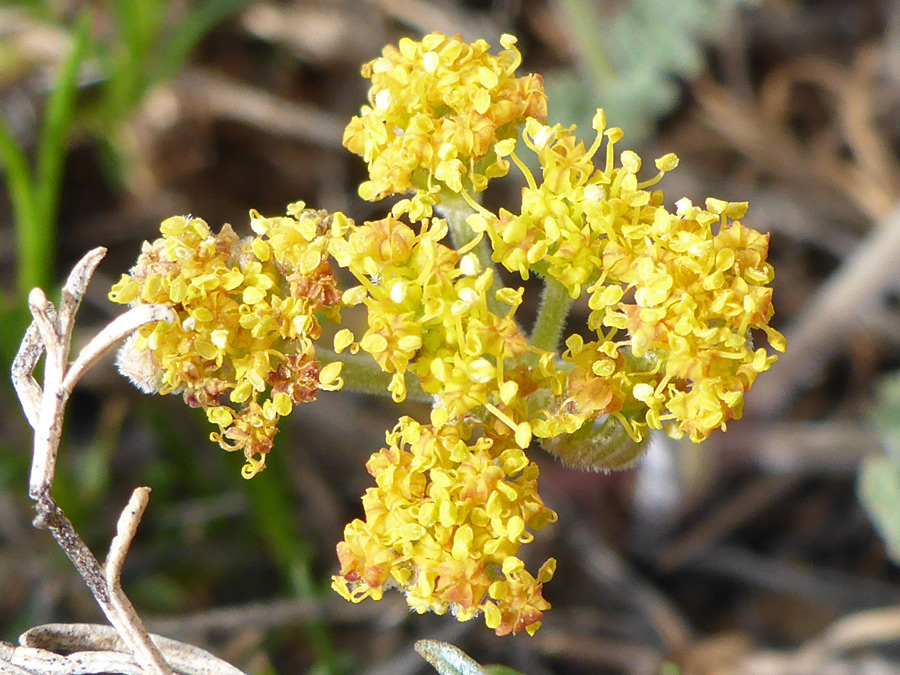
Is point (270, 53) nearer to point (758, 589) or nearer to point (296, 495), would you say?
point (296, 495)

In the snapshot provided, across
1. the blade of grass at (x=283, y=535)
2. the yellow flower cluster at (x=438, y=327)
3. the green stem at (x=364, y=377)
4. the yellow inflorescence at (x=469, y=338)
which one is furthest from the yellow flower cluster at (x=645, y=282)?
the blade of grass at (x=283, y=535)

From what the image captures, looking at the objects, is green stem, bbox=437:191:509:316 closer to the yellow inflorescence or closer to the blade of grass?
the yellow inflorescence

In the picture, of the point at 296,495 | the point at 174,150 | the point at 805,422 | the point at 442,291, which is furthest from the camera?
the point at 174,150

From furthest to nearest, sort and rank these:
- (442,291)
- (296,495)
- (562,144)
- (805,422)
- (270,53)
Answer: (270,53) < (805,422) < (296,495) < (562,144) < (442,291)

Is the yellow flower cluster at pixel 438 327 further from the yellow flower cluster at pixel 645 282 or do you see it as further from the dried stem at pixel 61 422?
the dried stem at pixel 61 422

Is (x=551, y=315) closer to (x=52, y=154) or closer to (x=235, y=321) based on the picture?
(x=235, y=321)

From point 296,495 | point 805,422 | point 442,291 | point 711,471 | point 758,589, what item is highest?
point 442,291

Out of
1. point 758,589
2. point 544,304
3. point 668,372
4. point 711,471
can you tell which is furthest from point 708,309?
point 758,589
